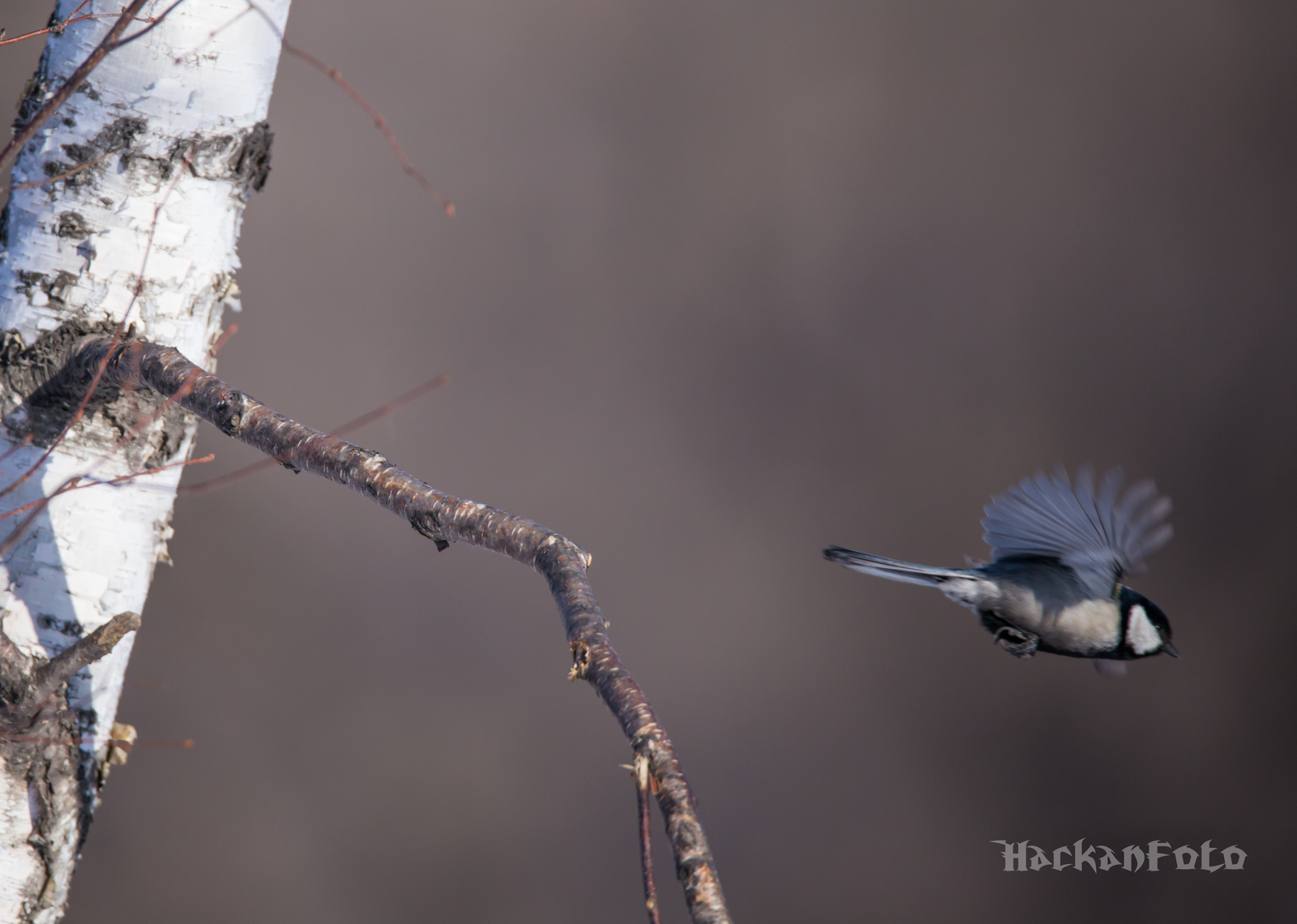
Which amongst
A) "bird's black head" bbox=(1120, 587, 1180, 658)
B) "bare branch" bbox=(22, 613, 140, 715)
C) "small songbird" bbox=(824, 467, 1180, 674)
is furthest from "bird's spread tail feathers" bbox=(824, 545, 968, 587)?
"bare branch" bbox=(22, 613, 140, 715)

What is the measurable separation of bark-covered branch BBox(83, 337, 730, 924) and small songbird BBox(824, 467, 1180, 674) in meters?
0.29

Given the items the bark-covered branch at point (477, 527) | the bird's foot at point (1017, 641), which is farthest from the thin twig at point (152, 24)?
the bird's foot at point (1017, 641)

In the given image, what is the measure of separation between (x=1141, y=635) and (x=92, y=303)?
0.72 meters

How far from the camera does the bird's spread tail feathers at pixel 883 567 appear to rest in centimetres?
61

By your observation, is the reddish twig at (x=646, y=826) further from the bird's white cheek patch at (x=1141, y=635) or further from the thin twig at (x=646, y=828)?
the bird's white cheek patch at (x=1141, y=635)

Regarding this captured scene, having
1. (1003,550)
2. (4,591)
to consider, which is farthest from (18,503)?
(1003,550)

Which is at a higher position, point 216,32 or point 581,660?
point 216,32

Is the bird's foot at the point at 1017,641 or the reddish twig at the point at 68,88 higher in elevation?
the reddish twig at the point at 68,88

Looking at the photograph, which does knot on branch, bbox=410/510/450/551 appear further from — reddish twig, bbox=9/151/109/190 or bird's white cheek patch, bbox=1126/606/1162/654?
bird's white cheek patch, bbox=1126/606/1162/654

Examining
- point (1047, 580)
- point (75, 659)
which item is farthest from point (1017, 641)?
point (75, 659)

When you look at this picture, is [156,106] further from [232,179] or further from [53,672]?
[53,672]

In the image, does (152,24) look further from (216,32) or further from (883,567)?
(883,567)

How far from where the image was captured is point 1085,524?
0.61m

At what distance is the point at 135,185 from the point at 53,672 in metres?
0.29
